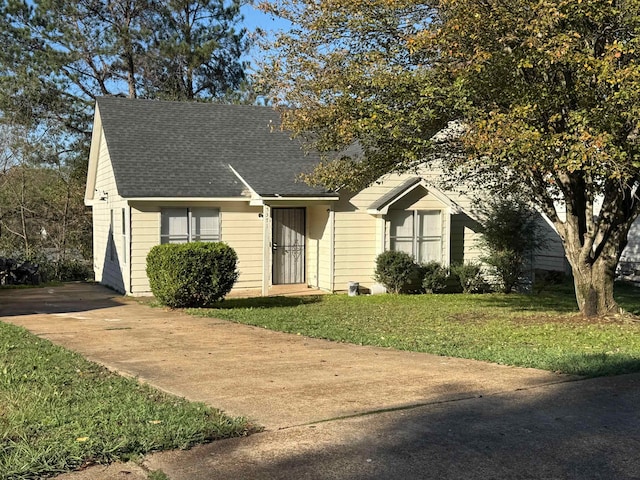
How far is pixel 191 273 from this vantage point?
1412 cm

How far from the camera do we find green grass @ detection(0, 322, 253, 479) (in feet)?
14.8

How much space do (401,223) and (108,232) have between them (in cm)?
832

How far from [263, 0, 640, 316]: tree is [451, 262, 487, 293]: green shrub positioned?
586cm

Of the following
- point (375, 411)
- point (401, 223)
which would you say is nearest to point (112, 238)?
point (401, 223)

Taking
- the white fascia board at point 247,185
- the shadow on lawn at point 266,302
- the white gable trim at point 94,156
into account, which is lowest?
the shadow on lawn at point 266,302

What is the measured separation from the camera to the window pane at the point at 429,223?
19.2m

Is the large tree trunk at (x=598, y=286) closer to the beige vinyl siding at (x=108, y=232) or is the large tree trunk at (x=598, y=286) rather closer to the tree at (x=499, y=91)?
the tree at (x=499, y=91)

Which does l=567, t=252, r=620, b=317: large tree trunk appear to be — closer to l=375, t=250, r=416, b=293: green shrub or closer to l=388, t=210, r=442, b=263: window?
l=375, t=250, r=416, b=293: green shrub

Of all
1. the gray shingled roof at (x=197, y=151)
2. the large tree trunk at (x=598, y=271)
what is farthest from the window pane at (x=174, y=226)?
the large tree trunk at (x=598, y=271)

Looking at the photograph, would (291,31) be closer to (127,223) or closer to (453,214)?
(127,223)

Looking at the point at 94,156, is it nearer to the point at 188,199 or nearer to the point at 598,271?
the point at 188,199

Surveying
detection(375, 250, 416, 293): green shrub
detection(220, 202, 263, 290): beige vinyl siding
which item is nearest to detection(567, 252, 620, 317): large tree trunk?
detection(375, 250, 416, 293): green shrub

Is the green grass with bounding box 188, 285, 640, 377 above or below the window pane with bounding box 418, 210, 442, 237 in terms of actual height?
below

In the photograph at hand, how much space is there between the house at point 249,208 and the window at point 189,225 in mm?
26
